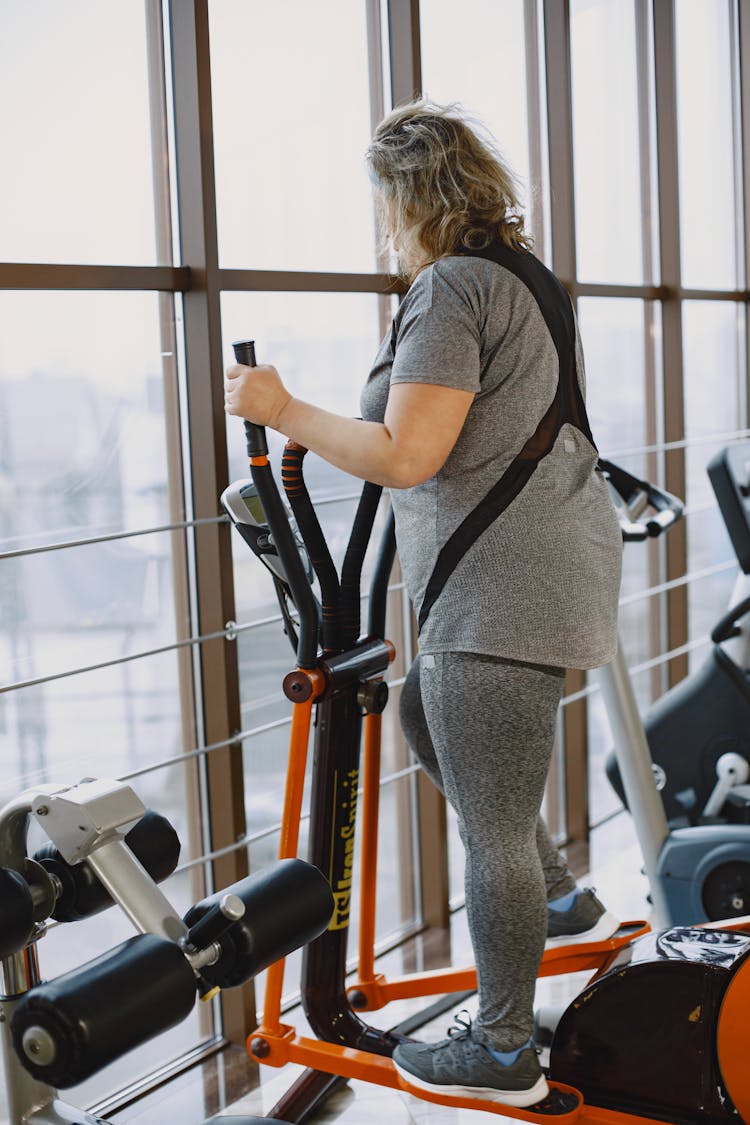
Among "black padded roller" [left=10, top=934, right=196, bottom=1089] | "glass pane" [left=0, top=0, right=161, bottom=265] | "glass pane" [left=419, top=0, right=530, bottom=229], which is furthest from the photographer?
"glass pane" [left=419, top=0, right=530, bottom=229]

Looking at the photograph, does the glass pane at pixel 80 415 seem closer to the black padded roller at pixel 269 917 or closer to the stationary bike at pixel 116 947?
the stationary bike at pixel 116 947

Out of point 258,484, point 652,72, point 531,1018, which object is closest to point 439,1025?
point 531,1018

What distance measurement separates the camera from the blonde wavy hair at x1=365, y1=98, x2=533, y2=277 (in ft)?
5.85

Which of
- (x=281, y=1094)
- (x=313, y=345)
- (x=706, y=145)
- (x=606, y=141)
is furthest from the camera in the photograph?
(x=706, y=145)

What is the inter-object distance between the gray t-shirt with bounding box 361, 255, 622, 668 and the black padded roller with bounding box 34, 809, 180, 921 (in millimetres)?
558

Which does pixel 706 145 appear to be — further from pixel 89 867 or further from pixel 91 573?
pixel 89 867

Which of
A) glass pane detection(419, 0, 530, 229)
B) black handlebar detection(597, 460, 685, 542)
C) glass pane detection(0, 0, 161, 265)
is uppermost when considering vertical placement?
glass pane detection(419, 0, 530, 229)

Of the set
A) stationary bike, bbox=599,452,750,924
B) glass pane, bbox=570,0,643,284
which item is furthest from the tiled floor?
glass pane, bbox=570,0,643,284

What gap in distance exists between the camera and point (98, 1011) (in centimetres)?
111

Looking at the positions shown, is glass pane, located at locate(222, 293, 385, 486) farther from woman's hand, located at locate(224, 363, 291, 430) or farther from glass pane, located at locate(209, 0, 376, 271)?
woman's hand, located at locate(224, 363, 291, 430)

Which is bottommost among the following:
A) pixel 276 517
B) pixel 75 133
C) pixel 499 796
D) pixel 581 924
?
pixel 581 924

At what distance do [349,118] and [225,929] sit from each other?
83.0 inches

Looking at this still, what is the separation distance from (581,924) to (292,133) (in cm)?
177

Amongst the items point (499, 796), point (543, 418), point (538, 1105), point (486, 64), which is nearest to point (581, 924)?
point (538, 1105)
